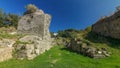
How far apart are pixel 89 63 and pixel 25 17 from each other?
16528 millimetres

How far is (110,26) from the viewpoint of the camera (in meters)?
36.9

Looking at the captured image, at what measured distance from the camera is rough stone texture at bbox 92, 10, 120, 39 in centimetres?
3497

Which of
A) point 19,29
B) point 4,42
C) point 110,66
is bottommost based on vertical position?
point 110,66

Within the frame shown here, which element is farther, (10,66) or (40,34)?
(40,34)

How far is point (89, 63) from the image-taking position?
25.0 m

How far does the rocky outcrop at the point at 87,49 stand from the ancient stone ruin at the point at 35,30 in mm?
4784

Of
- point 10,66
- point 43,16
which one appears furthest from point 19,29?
point 10,66

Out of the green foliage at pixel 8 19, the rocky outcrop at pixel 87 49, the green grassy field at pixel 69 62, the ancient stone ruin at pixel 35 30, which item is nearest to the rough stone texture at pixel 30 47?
the ancient stone ruin at pixel 35 30

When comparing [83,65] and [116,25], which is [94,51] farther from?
[116,25]

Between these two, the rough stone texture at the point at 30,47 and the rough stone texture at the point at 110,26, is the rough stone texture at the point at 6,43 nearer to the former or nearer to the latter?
the rough stone texture at the point at 30,47

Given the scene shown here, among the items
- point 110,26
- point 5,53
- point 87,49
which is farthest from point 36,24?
point 110,26

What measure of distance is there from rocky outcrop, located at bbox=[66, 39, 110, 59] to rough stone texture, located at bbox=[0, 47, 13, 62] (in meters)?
9.59

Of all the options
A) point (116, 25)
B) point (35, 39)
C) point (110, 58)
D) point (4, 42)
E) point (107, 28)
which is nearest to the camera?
point (110, 58)

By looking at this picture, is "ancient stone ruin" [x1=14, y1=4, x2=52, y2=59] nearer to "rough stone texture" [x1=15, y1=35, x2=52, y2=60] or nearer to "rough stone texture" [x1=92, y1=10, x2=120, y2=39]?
"rough stone texture" [x1=15, y1=35, x2=52, y2=60]
